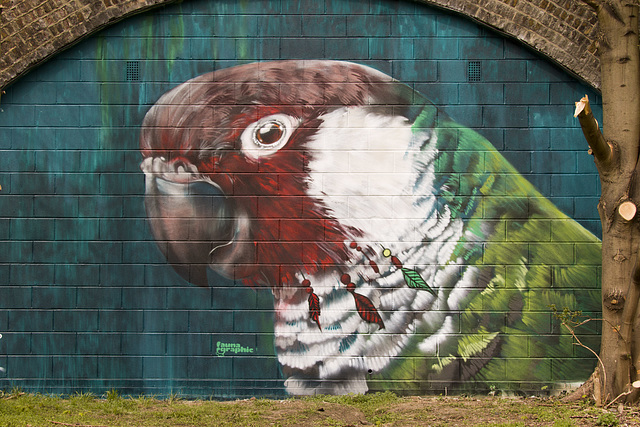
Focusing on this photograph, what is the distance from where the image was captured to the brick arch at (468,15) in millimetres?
5273

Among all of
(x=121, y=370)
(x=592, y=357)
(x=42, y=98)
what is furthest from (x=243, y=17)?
(x=592, y=357)

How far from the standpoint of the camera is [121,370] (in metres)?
5.37

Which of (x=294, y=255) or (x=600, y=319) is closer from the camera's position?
(x=600, y=319)

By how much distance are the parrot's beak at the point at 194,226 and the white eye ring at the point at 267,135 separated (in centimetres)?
54

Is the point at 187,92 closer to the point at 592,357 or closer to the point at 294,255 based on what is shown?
the point at 294,255

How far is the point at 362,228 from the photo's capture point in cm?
541

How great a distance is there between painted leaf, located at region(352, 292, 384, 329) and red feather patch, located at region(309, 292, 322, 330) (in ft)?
1.24

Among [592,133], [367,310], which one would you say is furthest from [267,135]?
[592,133]

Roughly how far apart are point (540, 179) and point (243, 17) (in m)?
3.43

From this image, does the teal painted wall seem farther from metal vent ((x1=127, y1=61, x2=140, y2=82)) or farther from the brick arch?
the brick arch

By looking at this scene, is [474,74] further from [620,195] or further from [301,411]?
[301,411]

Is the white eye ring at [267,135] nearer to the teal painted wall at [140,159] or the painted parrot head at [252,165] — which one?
the painted parrot head at [252,165]

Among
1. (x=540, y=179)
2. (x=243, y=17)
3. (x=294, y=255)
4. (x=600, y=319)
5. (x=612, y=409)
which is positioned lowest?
(x=612, y=409)

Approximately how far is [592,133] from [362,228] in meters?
2.22
